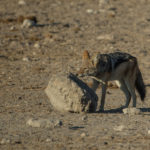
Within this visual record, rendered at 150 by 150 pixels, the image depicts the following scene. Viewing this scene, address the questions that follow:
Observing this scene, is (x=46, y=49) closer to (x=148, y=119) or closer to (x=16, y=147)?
(x=148, y=119)

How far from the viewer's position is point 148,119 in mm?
9977

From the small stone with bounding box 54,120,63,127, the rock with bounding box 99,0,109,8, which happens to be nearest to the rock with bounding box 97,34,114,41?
the rock with bounding box 99,0,109,8

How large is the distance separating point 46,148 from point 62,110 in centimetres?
250

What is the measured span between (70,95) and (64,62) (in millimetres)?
7500

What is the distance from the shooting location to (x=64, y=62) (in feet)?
57.6

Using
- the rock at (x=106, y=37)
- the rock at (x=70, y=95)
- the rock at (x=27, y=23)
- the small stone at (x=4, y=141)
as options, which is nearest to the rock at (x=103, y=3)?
the rock at (x=27, y=23)

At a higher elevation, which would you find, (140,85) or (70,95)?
(70,95)

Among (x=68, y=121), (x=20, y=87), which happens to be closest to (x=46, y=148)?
(x=68, y=121)

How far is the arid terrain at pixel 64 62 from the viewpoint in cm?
850

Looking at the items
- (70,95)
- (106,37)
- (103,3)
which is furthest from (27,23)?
(70,95)

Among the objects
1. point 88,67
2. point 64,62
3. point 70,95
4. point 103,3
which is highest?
point 88,67

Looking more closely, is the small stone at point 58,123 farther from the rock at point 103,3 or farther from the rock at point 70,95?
the rock at point 103,3

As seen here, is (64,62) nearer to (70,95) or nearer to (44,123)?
(70,95)

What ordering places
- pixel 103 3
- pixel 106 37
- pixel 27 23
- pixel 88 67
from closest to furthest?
pixel 88 67
pixel 106 37
pixel 27 23
pixel 103 3
